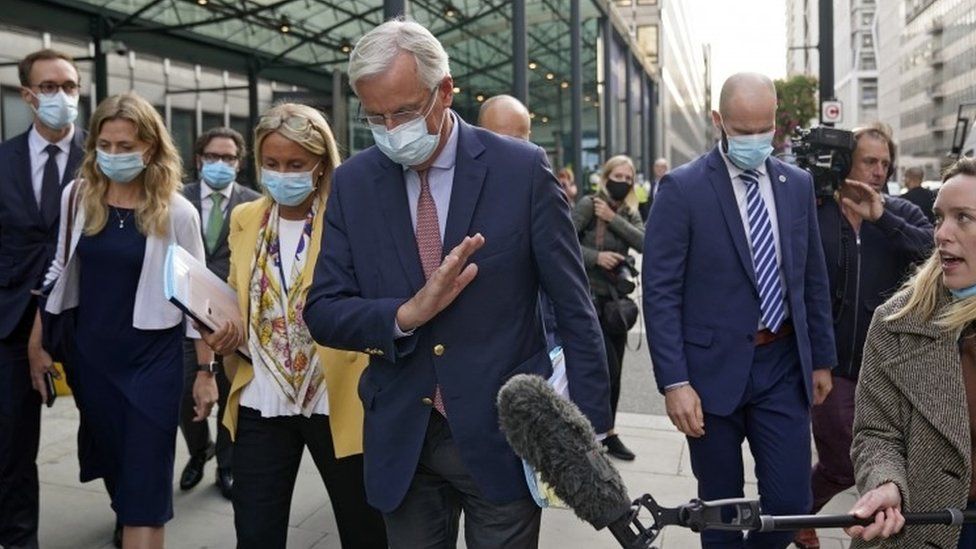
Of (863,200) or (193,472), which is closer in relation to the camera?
(863,200)

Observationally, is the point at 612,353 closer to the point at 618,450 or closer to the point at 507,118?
the point at 618,450

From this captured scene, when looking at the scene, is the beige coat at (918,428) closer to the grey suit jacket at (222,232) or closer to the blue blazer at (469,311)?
the blue blazer at (469,311)

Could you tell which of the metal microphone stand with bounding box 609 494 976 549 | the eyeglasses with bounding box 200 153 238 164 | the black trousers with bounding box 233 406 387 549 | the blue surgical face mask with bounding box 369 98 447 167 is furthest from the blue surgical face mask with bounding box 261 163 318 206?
the eyeglasses with bounding box 200 153 238 164

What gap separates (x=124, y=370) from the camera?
382 cm

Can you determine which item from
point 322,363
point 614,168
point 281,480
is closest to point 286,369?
point 322,363

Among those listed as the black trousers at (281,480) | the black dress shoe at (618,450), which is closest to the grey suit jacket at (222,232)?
the black trousers at (281,480)

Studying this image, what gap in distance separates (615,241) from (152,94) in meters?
17.7

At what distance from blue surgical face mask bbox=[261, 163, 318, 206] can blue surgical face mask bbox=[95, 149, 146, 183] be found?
28.5 inches

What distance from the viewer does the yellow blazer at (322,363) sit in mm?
3346

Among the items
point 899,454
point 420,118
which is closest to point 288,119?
point 420,118

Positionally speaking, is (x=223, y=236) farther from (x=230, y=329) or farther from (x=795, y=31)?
(x=795, y=31)

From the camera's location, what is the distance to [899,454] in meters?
2.58

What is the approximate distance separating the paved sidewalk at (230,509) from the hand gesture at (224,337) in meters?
1.67

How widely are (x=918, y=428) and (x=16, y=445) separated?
3787 mm
